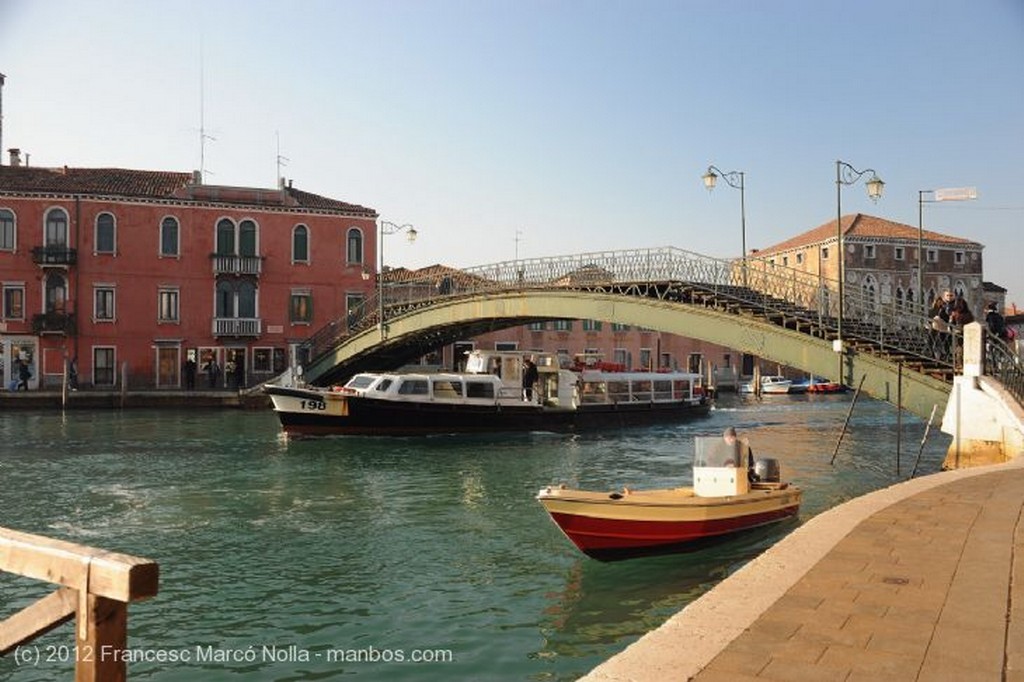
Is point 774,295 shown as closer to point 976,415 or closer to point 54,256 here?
point 976,415

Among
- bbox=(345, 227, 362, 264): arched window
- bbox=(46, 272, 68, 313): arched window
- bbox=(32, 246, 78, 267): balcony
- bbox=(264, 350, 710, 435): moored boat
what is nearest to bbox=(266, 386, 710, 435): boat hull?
bbox=(264, 350, 710, 435): moored boat

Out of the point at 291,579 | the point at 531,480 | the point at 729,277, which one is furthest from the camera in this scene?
the point at 729,277

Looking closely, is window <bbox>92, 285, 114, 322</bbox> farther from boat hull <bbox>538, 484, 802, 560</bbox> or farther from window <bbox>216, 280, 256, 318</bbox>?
boat hull <bbox>538, 484, 802, 560</bbox>

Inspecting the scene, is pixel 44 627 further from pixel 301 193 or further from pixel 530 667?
pixel 301 193

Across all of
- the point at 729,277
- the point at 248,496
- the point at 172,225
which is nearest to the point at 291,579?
the point at 248,496

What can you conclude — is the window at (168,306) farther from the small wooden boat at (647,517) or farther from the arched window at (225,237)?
the small wooden boat at (647,517)

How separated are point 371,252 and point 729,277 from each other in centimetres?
2205

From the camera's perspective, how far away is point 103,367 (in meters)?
35.9

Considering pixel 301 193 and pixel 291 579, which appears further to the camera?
pixel 301 193

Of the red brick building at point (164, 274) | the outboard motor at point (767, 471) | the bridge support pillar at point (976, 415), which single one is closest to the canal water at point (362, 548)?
the outboard motor at point (767, 471)

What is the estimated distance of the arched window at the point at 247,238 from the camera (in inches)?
1494

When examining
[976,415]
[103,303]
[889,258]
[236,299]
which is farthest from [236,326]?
[889,258]

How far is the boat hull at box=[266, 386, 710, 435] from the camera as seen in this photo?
23.4m

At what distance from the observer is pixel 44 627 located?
10.3 feet
